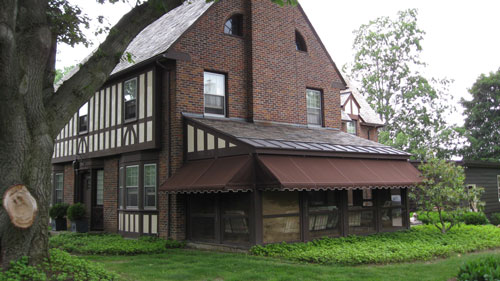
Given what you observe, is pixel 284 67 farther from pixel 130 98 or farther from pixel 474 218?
pixel 474 218

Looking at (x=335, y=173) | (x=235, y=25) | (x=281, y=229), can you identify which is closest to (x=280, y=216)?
(x=281, y=229)

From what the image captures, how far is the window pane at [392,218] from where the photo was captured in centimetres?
1645

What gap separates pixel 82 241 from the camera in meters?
15.0

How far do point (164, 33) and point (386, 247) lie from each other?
1138 centimetres

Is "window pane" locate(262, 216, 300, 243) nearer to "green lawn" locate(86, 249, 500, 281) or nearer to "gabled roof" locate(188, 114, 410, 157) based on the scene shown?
"green lawn" locate(86, 249, 500, 281)

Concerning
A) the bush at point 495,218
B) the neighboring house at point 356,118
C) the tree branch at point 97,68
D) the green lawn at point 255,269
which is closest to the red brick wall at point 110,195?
the green lawn at point 255,269

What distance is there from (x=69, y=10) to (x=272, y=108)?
339 inches

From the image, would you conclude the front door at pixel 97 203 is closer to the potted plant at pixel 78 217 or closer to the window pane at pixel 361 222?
the potted plant at pixel 78 217

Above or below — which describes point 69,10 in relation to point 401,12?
below

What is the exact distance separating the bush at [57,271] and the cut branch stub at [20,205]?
0.66m

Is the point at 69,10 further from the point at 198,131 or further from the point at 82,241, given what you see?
the point at 82,241

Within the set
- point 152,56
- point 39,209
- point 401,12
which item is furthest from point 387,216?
point 401,12

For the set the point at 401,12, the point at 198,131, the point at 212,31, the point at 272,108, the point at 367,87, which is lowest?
the point at 198,131

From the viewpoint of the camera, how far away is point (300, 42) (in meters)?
19.5
